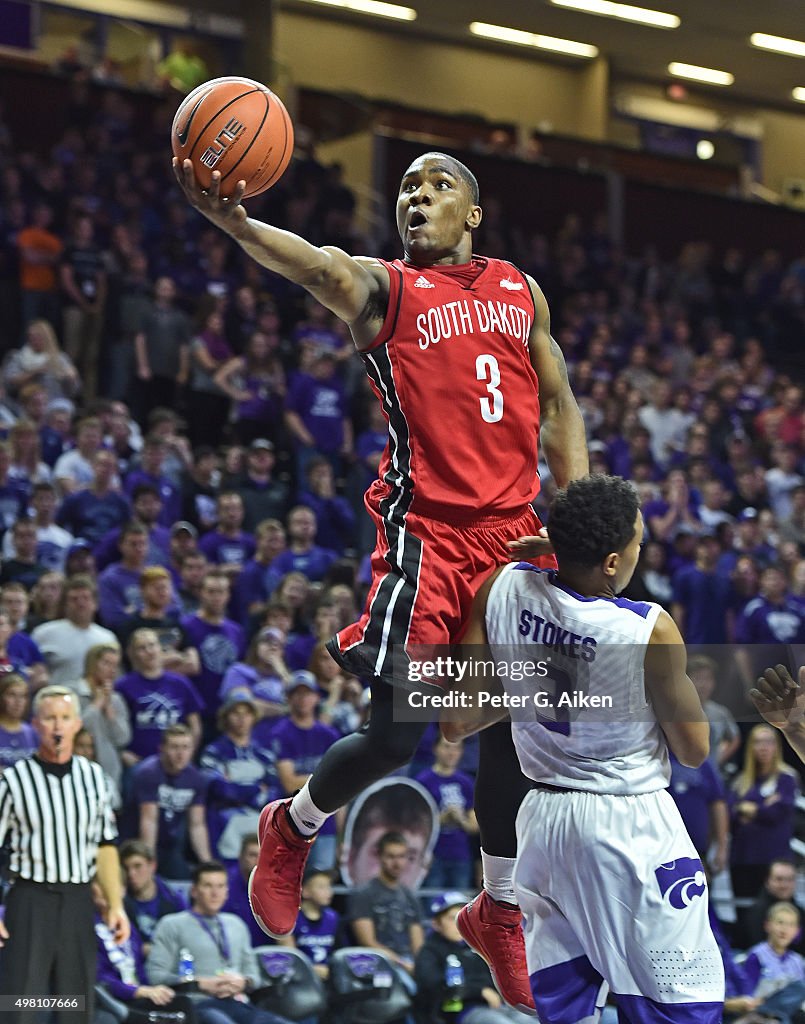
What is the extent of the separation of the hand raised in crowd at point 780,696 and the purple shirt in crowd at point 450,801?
520 centimetres

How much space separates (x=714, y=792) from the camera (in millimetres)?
9383

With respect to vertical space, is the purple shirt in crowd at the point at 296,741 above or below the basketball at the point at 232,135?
below

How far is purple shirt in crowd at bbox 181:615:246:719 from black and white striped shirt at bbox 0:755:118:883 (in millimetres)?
2309

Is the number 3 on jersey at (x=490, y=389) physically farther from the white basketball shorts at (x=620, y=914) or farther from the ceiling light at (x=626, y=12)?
the ceiling light at (x=626, y=12)

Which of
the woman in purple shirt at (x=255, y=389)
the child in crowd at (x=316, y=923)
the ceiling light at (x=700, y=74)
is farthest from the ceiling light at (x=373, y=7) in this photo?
the child in crowd at (x=316, y=923)

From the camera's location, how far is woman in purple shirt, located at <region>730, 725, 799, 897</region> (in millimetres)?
9297

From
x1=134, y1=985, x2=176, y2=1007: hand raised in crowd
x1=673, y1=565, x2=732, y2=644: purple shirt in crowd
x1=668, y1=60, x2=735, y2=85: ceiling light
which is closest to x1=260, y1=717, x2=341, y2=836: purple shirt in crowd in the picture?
x1=134, y1=985, x2=176, y2=1007: hand raised in crowd

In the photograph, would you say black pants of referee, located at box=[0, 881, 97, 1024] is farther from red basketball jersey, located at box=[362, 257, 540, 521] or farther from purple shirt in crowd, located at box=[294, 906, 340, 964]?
red basketball jersey, located at box=[362, 257, 540, 521]

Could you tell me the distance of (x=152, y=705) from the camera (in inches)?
346

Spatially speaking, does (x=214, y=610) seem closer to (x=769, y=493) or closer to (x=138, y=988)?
(x=138, y=988)

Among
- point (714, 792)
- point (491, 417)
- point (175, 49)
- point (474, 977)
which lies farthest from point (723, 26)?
point (491, 417)

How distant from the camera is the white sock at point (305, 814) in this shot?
15.0ft

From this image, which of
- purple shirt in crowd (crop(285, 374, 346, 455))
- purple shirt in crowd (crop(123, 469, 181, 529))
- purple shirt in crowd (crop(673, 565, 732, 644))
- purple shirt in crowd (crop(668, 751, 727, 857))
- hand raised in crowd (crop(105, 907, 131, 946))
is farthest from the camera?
purple shirt in crowd (crop(285, 374, 346, 455))
